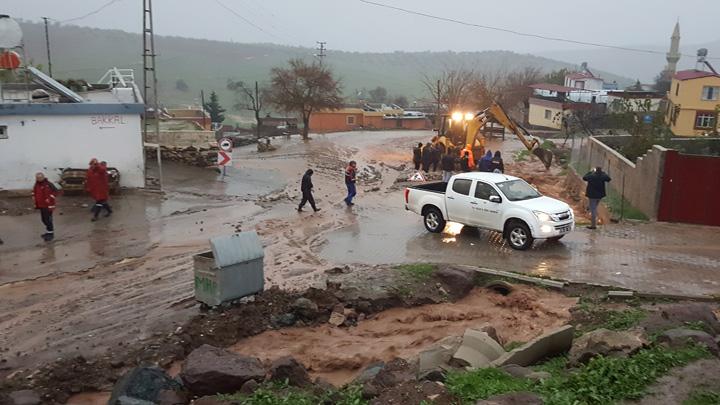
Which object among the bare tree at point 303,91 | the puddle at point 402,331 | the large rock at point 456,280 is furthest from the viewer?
the bare tree at point 303,91

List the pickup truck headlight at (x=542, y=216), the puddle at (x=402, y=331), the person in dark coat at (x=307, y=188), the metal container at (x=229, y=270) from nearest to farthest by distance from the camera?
the puddle at (x=402, y=331), the metal container at (x=229, y=270), the pickup truck headlight at (x=542, y=216), the person in dark coat at (x=307, y=188)

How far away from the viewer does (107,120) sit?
1952 cm

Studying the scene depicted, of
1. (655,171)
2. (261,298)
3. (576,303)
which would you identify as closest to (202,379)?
(261,298)

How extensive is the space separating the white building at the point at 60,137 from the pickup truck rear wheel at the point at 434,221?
383 inches

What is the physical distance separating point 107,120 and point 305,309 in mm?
12092

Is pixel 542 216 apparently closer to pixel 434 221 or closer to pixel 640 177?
pixel 434 221

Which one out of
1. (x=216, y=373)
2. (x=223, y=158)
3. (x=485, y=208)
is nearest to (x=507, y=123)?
(x=223, y=158)

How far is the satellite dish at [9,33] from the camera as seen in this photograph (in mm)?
20016

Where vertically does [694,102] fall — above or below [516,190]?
above

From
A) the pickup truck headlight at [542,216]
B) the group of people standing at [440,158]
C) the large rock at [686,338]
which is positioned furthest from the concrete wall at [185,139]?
the large rock at [686,338]

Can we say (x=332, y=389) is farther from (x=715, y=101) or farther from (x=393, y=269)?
(x=715, y=101)

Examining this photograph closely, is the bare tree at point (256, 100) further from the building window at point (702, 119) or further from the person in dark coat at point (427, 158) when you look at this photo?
the building window at point (702, 119)

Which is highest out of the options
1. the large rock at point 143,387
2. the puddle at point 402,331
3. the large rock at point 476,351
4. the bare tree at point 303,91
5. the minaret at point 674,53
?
the minaret at point 674,53

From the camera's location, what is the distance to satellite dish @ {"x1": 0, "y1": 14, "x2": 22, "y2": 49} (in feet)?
65.7
